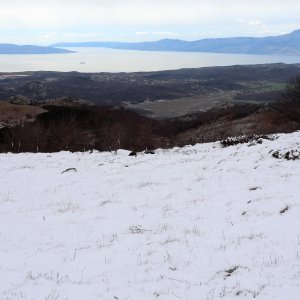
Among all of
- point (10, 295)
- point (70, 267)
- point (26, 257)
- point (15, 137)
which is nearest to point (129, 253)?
point (70, 267)

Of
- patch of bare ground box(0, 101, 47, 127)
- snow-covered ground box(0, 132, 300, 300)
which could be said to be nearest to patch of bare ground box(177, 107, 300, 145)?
patch of bare ground box(0, 101, 47, 127)

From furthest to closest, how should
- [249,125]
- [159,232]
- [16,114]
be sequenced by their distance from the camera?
1. [16,114]
2. [249,125]
3. [159,232]

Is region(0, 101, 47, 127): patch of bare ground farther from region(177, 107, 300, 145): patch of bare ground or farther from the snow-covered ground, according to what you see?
the snow-covered ground

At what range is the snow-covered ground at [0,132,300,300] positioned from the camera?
6818mm

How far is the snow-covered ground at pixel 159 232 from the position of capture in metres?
6.82

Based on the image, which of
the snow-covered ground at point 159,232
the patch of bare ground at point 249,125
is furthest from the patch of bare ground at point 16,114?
the snow-covered ground at point 159,232

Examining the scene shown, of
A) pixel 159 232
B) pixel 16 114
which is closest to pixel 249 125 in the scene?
pixel 16 114

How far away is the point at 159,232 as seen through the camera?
9.71 m

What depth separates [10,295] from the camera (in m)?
6.45

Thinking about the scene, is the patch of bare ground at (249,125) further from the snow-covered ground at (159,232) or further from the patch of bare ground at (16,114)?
the snow-covered ground at (159,232)

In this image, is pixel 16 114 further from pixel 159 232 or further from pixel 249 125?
pixel 159 232

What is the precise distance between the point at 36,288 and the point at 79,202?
663 centimetres

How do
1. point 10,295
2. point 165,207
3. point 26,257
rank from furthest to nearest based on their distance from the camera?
point 165,207 < point 26,257 < point 10,295

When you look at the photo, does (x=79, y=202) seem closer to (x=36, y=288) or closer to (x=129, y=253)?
(x=129, y=253)
